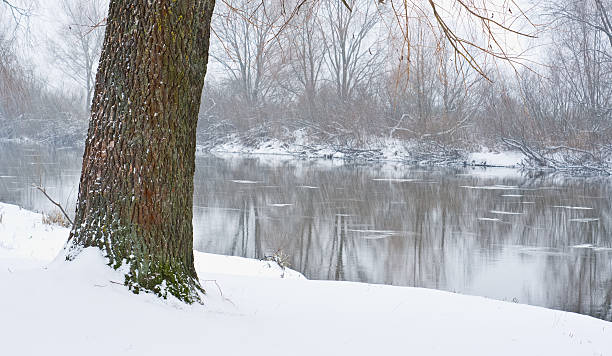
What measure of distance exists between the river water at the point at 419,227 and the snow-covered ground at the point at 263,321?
3042 millimetres

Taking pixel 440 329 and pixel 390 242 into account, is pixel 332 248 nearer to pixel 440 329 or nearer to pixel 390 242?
pixel 390 242

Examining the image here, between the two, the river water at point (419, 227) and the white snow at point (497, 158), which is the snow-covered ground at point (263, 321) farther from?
the white snow at point (497, 158)

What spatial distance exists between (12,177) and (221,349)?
19834 mm

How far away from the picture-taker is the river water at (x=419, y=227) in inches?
368

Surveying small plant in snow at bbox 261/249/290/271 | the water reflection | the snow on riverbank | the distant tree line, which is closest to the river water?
the water reflection

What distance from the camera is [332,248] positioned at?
1121 centimetres

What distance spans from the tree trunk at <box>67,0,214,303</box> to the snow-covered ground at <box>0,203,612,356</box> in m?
0.17

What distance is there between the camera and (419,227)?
13.7m

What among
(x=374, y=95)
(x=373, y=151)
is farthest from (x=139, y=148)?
(x=374, y=95)

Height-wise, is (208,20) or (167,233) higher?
(208,20)

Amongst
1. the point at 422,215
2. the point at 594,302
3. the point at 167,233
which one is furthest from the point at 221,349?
the point at 422,215

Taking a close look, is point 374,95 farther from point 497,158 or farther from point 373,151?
point 497,158

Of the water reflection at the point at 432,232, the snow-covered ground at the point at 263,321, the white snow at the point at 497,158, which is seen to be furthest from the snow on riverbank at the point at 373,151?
the snow-covered ground at the point at 263,321

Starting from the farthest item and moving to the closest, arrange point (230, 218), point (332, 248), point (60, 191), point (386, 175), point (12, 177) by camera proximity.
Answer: point (386, 175) → point (12, 177) → point (60, 191) → point (230, 218) → point (332, 248)
